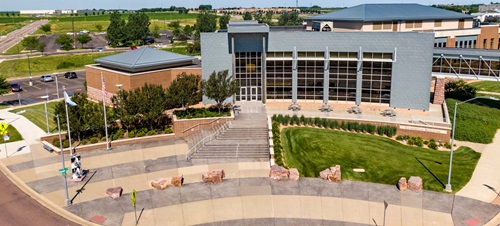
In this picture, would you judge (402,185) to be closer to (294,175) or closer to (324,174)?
(324,174)

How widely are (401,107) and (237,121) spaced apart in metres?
20.1

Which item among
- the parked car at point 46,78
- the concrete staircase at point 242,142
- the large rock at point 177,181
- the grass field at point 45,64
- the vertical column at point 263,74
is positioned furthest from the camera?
the grass field at point 45,64

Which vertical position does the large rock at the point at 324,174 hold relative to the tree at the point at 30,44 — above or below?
below

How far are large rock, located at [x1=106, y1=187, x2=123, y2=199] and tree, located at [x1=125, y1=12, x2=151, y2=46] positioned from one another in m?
99.9

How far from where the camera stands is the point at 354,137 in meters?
43.3

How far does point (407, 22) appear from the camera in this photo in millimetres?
62750

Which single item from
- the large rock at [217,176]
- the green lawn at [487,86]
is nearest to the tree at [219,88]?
the large rock at [217,176]

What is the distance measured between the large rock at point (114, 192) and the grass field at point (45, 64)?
6586 centimetres

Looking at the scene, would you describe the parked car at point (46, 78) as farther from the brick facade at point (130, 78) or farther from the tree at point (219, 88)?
the tree at point (219, 88)

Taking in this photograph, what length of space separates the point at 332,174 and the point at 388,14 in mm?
36683

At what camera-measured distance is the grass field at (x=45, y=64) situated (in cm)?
8956

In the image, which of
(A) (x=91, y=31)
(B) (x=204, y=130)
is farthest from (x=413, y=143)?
(A) (x=91, y=31)

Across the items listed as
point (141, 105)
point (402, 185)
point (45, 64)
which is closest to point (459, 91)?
point (402, 185)

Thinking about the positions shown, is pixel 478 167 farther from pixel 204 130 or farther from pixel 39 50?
pixel 39 50
